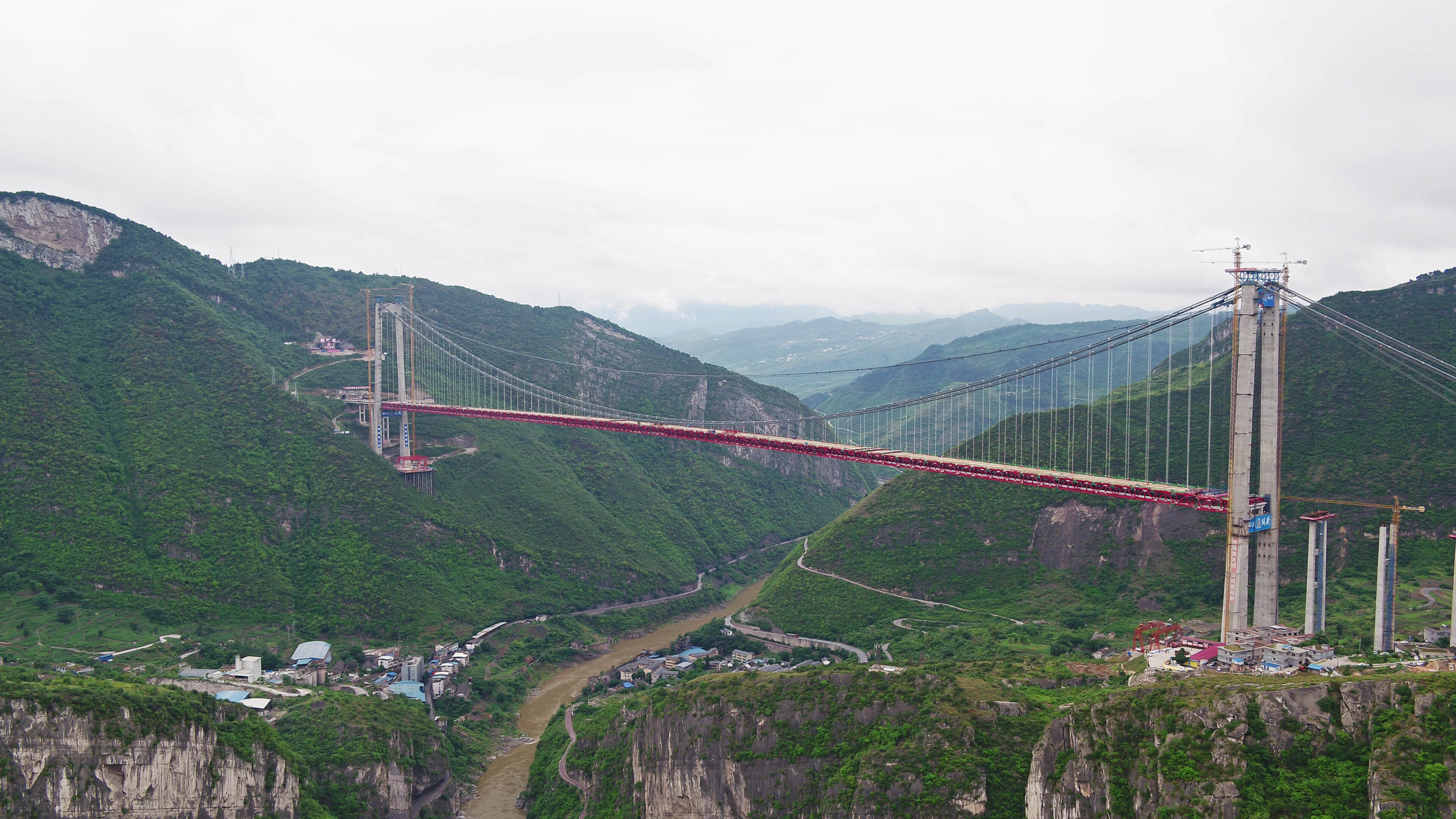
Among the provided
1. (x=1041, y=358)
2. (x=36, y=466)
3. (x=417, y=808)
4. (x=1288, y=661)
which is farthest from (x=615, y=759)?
(x=1041, y=358)

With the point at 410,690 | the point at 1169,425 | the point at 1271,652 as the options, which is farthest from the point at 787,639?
the point at 1271,652

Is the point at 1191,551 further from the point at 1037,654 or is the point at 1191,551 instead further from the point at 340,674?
the point at 340,674

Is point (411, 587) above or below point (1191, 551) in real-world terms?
below

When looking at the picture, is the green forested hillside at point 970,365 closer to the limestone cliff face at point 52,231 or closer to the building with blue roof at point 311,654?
the limestone cliff face at point 52,231

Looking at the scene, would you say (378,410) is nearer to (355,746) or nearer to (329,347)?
(329,347)

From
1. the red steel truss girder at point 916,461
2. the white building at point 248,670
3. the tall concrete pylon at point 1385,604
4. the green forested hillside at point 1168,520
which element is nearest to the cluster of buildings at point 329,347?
the red steel truss girder at point 916,461

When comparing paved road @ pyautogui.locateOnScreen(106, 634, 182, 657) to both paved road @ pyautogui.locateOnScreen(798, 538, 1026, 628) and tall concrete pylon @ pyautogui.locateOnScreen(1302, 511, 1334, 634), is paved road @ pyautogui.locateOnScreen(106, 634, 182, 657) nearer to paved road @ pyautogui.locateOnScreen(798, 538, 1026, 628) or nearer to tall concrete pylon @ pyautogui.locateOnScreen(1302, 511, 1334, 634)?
paved road @ pyautogui.locateOnScreen(798, 538, 1026, 628)

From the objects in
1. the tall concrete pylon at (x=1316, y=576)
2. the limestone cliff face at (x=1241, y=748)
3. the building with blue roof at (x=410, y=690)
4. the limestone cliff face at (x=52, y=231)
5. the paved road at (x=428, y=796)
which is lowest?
the paved road at (x=428, y=796)
